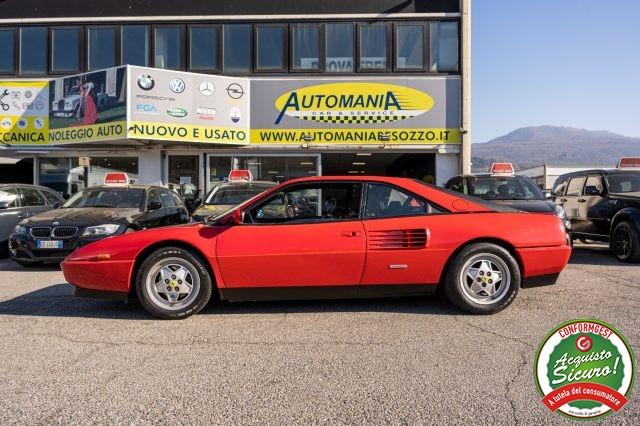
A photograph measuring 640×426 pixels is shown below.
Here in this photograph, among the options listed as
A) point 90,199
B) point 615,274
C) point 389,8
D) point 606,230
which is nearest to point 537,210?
point 615,274

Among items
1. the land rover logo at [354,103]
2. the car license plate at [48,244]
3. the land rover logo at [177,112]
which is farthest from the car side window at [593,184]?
the land rover logo at [177,112]

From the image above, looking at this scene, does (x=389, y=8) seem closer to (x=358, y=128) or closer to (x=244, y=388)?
(x=358, y=128)

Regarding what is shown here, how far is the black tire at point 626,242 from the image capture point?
7.98 meters

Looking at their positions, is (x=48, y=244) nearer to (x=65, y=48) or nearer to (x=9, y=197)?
(x=9, y=197)

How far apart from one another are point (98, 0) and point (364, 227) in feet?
48.0

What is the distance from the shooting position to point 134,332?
4328mm

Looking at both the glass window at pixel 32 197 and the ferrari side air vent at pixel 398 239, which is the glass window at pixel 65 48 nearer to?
the glass window at pixel 32 197

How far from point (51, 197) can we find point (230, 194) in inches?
161

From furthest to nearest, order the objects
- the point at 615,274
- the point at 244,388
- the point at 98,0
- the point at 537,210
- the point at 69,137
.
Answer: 1. the point at 98,0
2. the point at 69,137
3. the point at 537,210
4. the point at 615,274
5. the point at 244,388

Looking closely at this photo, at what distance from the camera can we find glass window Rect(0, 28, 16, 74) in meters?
15.4

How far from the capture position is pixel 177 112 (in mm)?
13703

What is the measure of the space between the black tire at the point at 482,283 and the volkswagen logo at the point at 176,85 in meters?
11.2

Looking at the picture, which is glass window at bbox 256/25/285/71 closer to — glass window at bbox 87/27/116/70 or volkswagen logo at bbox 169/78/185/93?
volkswagen logo at bbox 169/78/185/93

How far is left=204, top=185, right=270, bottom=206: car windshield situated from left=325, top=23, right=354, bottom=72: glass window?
589 cm
